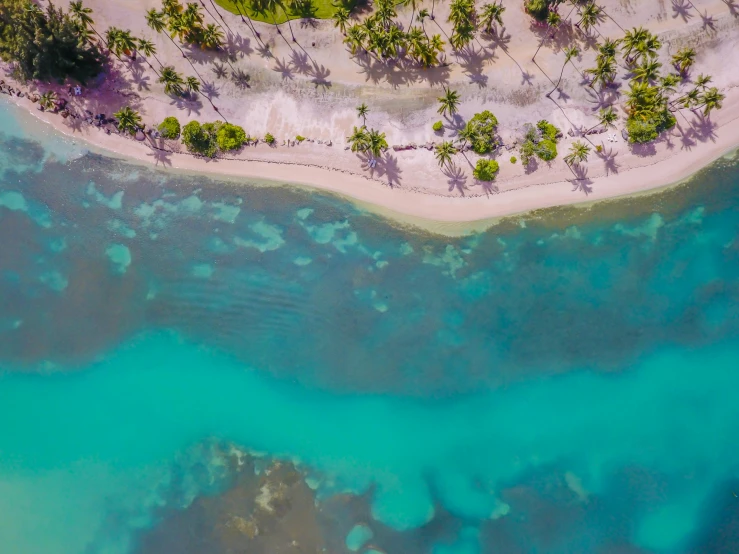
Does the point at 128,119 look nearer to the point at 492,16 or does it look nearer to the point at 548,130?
the point at 492,16

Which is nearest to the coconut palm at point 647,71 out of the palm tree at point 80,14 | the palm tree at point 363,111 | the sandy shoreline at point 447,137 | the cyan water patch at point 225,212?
the sandy shoreline at point 447,137

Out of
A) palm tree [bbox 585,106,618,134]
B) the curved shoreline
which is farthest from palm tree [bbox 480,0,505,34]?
the curved shoreline

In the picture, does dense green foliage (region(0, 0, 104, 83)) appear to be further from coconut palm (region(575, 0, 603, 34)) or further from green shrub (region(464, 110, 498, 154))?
coconut palm (region(575, 0, 603, 34))

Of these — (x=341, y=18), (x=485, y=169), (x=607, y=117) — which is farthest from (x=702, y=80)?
(x=341, y=18)

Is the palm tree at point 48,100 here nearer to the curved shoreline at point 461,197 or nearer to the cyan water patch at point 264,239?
the curved shoreline at point 461,197

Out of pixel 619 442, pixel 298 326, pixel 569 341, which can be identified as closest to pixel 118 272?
pixel 298 326

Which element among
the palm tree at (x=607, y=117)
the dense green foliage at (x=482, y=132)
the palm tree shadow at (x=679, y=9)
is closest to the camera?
the palm tree at (x=607, y=117)

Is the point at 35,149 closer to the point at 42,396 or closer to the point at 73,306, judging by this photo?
the point at 73,306
